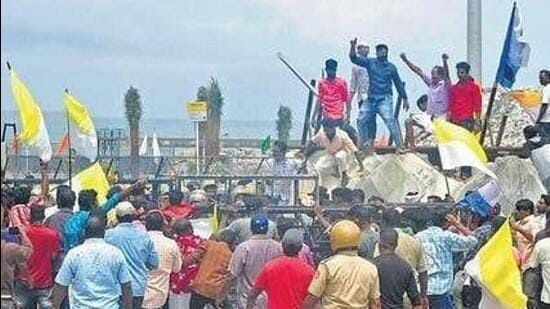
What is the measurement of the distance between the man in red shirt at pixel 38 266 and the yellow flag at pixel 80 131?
529 centimetres

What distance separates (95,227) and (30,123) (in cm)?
640

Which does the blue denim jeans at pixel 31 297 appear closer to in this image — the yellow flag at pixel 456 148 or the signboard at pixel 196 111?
the yellow flag at pixel 456 148

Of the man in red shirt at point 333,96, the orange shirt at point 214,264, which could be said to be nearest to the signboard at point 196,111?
the man in red shirt at point 333,96

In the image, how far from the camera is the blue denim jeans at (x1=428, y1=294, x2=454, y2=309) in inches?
522

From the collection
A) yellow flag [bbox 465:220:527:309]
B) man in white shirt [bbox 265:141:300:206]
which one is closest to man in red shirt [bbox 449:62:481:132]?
man in white shirt [bbox 265:141:300:206]

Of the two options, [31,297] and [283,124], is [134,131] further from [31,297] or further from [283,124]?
[31,297]

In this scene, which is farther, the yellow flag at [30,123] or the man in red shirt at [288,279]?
the yellow flag at [30,123]

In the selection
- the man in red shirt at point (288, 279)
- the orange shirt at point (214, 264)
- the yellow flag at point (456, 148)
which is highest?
the yellow flag at point (456, 148)

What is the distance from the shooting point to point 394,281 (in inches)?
423

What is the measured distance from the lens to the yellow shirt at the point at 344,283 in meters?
9.93

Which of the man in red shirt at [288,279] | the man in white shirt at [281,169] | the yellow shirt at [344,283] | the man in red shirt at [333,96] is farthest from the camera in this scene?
the man in red shirt at [333,96]

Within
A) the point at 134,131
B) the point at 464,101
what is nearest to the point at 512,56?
the point at 464,101

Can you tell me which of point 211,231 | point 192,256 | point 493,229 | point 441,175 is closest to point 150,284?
point 192,256

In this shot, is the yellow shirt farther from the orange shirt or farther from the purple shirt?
the purple shirt
